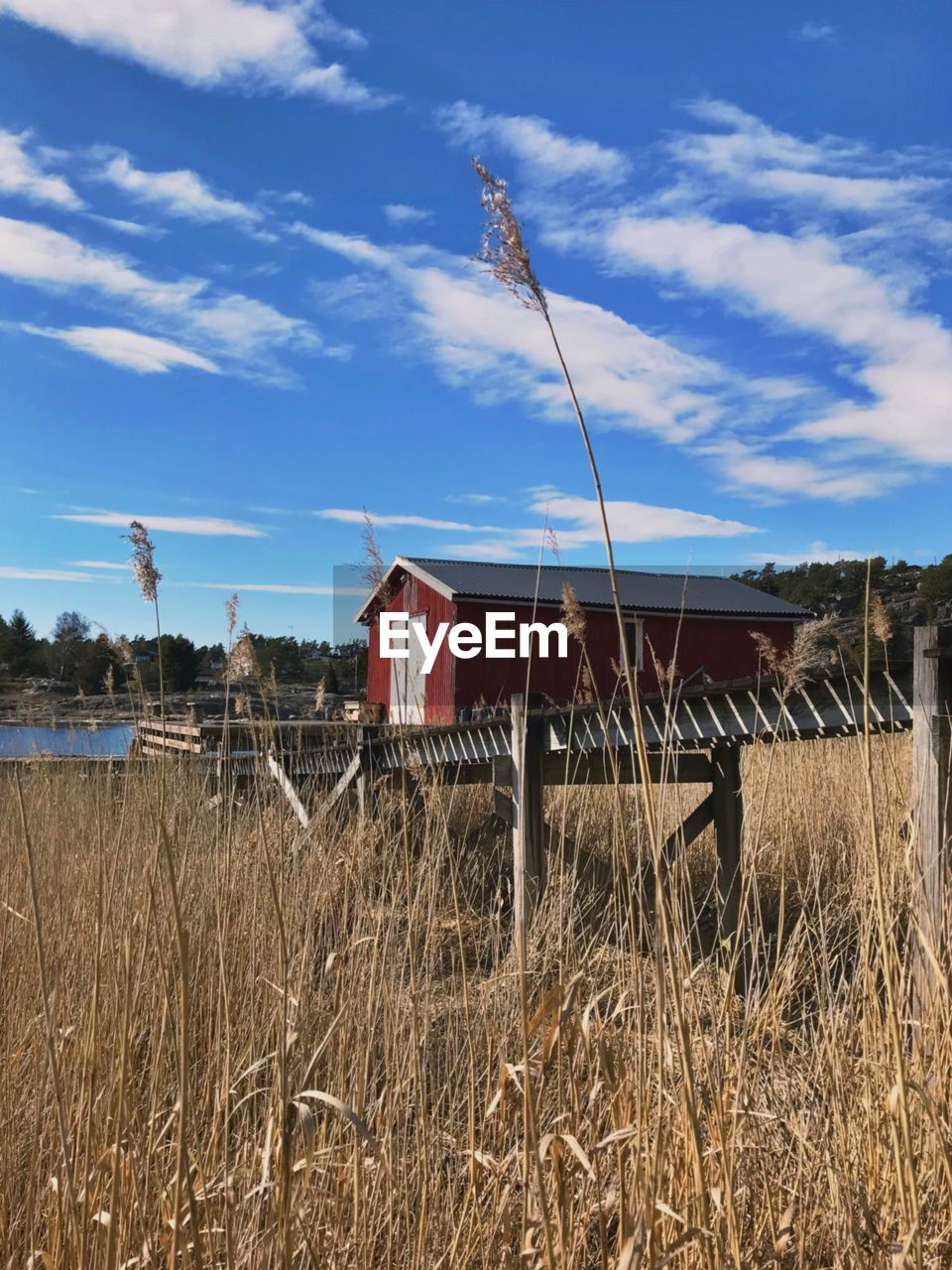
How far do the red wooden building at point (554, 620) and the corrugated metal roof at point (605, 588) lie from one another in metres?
0.03

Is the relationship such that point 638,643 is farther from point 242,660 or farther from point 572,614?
point 242,660

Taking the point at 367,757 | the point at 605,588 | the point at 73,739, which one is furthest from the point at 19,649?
the point at 605,588

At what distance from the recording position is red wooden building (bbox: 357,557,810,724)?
59.5 ft

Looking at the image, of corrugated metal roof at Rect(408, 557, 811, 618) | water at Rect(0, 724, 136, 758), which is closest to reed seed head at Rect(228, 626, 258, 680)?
water at Rect(0, 724, 136, 758)

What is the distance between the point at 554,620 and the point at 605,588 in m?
1.94

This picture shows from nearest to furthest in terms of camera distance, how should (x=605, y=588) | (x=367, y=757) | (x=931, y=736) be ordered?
1. (x=931, y=736)
2. (x=367, y=757)
3. (x=605, y=588)

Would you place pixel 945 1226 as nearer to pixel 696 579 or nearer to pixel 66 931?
pixel 66 931

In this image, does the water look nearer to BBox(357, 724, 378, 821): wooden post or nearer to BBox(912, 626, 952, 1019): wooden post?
BBox(357, 724, 378, 821): wooden post

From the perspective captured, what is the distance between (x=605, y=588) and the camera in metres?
20.0

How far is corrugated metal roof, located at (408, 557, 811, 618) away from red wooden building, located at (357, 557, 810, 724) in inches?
1.1

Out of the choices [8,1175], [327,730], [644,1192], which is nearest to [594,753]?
[327,730]

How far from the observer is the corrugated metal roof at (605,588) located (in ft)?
61.0

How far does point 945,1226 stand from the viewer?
177 cm

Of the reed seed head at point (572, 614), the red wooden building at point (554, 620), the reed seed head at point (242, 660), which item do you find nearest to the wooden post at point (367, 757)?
the reed seed head at point (242, 660)
